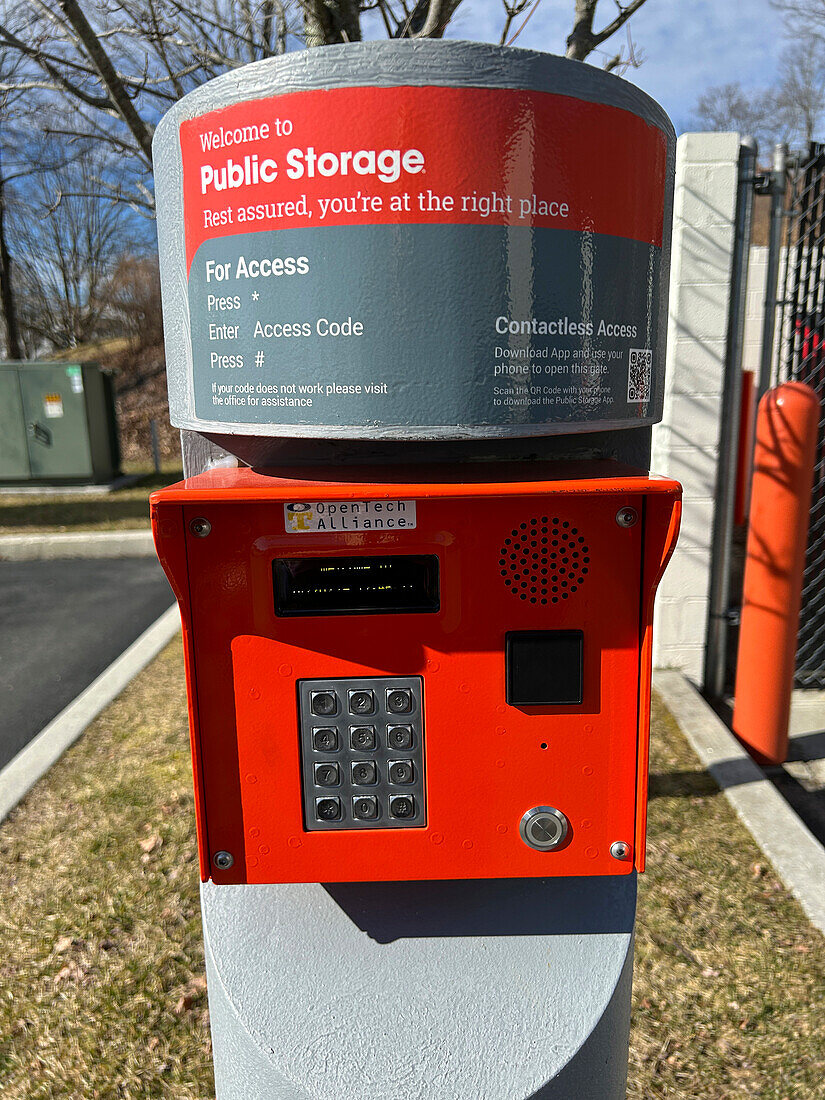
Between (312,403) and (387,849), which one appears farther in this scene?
(387,849)

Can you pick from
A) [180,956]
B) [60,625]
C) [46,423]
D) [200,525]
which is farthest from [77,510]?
[200,525]

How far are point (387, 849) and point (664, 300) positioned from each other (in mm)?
1087

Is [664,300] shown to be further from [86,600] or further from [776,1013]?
[86,600]

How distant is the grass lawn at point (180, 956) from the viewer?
7.22ft

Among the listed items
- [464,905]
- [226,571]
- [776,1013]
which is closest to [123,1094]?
[464,905]

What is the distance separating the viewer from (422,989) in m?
1.48

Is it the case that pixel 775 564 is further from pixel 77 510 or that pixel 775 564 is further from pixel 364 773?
pixel 77 510

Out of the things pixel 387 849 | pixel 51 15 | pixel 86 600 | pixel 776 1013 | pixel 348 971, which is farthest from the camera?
pixel 86 600

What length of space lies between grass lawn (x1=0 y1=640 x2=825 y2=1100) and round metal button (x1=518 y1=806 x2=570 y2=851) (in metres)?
1.26

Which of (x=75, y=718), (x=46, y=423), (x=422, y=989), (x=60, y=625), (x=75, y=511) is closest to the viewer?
(x=422, y=989)

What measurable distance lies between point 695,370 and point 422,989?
352 cm

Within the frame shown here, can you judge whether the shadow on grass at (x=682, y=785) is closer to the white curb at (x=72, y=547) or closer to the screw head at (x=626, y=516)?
the screw head at (x=626, y=516)

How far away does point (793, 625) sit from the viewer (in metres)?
3.79

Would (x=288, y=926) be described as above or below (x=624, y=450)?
below
